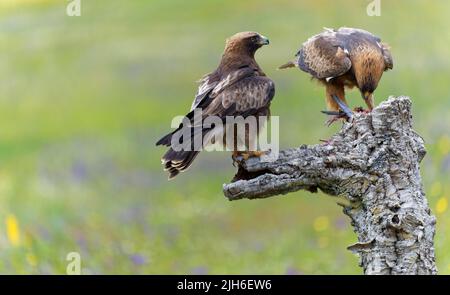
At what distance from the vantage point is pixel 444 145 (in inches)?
406

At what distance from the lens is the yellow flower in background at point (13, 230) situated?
958 cm

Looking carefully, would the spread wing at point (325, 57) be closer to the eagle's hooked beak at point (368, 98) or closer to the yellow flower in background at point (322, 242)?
the eagle's hooked beak at point (368, 98)

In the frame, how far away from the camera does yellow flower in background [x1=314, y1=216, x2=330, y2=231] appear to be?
33.8 feet

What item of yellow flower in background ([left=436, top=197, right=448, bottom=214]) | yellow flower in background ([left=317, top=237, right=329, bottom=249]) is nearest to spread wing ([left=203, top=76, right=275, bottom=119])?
yellow flower in background ([left=436, top=197, right=448, bottom=214])

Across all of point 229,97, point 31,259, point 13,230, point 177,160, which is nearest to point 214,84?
point 229,97

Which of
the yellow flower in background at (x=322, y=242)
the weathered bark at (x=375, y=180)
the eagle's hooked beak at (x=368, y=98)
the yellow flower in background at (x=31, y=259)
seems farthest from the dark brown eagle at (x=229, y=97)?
the yellow flower in background at (x=322, y=242)

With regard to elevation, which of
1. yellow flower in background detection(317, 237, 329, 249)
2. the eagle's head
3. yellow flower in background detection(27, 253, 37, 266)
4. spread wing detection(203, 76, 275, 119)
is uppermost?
the eagle's head

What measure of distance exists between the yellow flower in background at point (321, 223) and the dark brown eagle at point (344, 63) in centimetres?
289

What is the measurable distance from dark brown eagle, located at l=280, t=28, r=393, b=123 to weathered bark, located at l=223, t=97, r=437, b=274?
1.23 metres

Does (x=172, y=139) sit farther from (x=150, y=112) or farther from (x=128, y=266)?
(x=150, y=112)

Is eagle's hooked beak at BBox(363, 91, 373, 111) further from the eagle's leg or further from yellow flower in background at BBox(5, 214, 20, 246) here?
yellow flower in background at BBox(5, 214, 20, 246)

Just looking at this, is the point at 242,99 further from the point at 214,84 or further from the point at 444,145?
the point at 444,145
